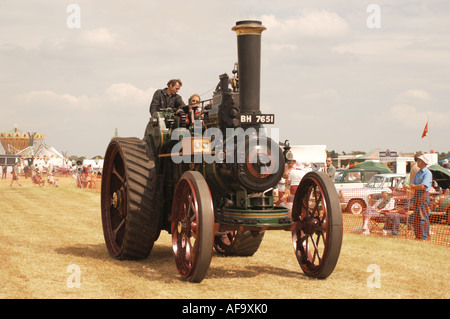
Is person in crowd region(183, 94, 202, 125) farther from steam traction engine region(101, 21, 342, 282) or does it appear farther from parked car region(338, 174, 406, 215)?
parked car region(338, 174, 406, 215)

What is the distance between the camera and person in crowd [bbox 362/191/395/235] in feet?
35.5

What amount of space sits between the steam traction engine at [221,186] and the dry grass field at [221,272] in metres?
0.29

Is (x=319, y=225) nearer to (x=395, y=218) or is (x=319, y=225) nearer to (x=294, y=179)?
(x=395, y=218)

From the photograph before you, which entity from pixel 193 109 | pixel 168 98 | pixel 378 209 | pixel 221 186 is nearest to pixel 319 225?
pixel 221 186

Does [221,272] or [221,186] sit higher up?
[221,186]

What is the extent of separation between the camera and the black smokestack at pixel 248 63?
6.17 meters

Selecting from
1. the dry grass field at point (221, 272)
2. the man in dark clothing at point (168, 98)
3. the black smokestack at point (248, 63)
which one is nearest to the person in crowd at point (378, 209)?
the dry grass field at point (221, 272)

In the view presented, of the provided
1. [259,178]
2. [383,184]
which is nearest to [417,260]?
[259,178]

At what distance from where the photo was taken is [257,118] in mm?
6148

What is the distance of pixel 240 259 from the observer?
761 centimetres

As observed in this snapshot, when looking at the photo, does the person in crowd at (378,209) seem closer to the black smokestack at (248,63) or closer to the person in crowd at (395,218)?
the person in crowd at (395,218)

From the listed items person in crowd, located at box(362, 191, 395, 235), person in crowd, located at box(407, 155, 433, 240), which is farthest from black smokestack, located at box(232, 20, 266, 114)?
person in crowd, located at box(362, 191, 395, 235)

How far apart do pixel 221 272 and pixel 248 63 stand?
2448 millimetres
